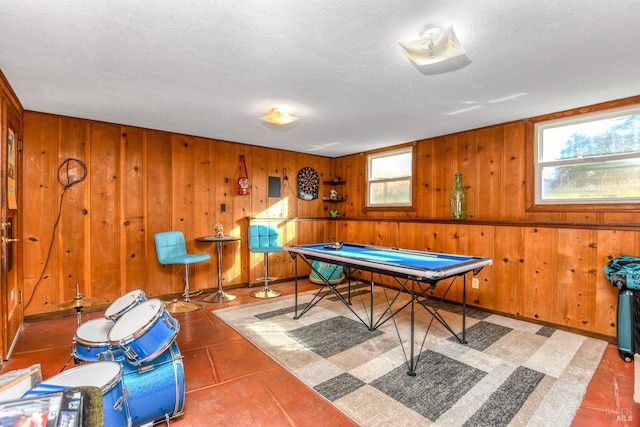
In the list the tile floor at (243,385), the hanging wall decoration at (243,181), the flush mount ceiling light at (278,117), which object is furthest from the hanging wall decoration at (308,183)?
the tile floor at (243,385)

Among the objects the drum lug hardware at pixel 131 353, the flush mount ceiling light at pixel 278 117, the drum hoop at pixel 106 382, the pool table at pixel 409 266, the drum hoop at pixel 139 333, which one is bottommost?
the drum lug hardware at pixel 131 353

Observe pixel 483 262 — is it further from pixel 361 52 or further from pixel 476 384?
pixel 361 52

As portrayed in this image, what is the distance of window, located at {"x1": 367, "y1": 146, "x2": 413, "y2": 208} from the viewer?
16.1 ft

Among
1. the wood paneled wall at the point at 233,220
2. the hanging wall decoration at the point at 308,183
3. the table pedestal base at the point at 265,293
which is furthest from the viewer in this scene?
the hanging wall decoration at the point at 308,183

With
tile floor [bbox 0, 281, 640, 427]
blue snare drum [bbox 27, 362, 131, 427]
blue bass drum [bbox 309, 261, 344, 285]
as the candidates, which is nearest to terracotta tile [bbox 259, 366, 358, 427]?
tile floor [bbox 0, 281, 640, 427]

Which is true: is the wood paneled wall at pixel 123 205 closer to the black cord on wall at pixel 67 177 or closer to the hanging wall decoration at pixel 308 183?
the black cord on wall at pixel 67 177

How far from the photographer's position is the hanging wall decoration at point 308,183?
566 cm

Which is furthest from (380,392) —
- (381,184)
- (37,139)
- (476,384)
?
(37,139)

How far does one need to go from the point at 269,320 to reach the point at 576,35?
3482 millimetres

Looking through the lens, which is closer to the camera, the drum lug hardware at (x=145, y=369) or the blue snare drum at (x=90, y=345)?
the drum lug hardware at (x=145, y=369)

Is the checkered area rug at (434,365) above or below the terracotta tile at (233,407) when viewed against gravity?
above

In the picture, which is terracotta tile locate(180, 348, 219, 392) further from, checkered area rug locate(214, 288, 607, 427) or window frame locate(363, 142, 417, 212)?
window frame locate(363, 142, 417, 212)

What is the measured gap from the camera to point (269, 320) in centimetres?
338

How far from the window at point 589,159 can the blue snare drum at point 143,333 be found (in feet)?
12.7
